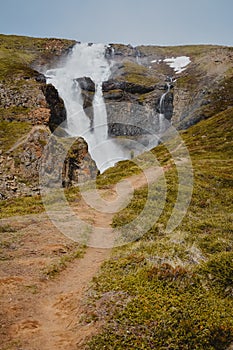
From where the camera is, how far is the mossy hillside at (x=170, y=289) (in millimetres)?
8641

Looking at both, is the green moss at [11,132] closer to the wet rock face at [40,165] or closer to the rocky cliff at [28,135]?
the rocky cliff at [28,135]

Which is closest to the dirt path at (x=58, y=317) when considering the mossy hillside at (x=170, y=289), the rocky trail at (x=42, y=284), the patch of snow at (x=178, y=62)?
the rocky trail at (x=42, y=284)

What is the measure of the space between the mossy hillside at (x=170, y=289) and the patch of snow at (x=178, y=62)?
148 m

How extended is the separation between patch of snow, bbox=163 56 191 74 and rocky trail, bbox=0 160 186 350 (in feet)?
490

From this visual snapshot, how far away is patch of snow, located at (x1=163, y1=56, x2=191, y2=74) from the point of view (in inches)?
6155

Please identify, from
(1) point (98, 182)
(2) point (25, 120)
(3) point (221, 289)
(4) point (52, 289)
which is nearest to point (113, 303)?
(4) point (52, 289)

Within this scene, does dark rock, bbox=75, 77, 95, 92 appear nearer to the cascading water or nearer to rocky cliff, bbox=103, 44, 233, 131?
the cascading water

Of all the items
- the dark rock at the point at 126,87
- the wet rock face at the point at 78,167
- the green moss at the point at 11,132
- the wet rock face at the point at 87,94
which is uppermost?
the dark rock at the point at 126,87

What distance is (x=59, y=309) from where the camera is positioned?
10.5 meters

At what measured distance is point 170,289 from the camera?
10984 mm

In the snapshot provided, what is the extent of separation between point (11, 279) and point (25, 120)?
52320mm

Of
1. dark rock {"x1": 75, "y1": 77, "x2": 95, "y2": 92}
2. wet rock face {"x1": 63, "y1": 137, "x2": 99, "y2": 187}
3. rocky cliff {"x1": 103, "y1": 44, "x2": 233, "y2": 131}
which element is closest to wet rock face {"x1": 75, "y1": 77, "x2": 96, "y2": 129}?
dark rock {"x1": 75, "y1": 77, "x2": 95, "y2": 92}

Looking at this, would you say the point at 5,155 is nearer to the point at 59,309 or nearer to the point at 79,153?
the point at 79,153

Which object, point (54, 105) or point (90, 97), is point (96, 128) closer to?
point (90, 97)
